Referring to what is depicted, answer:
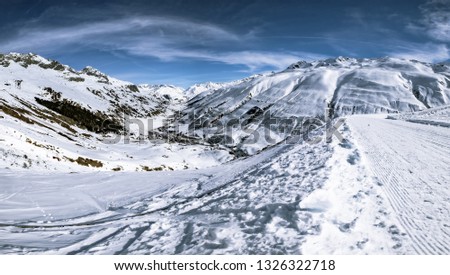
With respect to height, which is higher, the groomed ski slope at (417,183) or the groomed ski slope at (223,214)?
the groomed ski slope at (417,183)

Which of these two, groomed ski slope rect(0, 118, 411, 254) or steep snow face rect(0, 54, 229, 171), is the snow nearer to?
groomed ski slope rect(0, 118, 411, 254)

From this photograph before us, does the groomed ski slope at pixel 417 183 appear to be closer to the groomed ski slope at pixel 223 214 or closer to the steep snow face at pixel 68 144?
the groomed ski slope at pixel 223 214

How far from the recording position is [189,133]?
176750mm

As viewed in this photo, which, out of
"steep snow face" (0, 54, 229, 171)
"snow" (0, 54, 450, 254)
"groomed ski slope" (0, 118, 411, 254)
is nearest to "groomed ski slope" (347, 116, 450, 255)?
"snow" (0, 54, 450, 254)

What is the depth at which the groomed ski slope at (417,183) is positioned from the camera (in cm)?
717

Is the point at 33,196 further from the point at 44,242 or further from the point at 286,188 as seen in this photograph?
the point at 286,188

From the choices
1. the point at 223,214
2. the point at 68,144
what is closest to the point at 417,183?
the point at 223,214

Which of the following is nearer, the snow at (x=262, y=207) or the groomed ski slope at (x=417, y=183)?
the groomed ski slope at (x=417, y=183)

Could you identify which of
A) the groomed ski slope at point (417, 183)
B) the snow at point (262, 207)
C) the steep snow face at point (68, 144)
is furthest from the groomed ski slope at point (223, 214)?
the steep snow face at point (68, 144)

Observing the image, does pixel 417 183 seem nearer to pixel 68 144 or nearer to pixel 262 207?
pixel 262 207

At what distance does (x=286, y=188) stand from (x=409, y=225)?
3.92 metres

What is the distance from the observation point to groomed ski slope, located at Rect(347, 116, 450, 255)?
7.17 m
